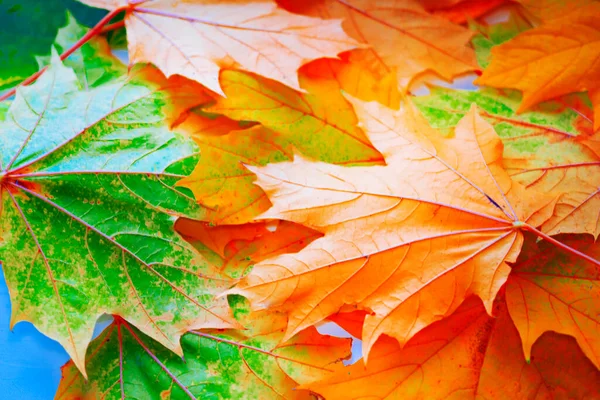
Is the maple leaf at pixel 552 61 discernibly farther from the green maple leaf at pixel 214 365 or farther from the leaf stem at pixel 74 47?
the leaf stem at pixel 74 47

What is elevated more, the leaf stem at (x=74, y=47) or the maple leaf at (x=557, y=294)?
the leaf stem at (x=74, y=47)

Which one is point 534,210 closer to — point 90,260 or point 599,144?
point 599,144

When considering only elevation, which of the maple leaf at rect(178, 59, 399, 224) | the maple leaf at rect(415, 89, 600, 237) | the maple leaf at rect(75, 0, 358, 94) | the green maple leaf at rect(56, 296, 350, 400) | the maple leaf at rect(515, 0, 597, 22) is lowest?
the green maple leaf at rect(56, 296, 350, 400)

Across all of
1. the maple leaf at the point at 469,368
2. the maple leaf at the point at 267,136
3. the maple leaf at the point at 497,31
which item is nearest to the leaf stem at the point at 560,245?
the maple leaf at the point at 469,368

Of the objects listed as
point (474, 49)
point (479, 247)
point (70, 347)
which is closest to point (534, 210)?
point (479, 247)

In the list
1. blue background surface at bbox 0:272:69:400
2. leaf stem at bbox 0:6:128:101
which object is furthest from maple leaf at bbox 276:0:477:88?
blue background surface at bbox 0:272:69:400

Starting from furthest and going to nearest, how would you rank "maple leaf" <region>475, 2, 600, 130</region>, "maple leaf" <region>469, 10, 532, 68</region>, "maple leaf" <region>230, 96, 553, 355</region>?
"maple leaf" <region>469, 10, 532, 68</region>
"maple leaf" <region>475, 2, 600, 130</region>
"maple leaf" <region>230, 96, 553, 355</region>

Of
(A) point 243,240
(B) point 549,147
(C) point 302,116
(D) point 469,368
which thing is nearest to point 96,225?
(A) point 243,240

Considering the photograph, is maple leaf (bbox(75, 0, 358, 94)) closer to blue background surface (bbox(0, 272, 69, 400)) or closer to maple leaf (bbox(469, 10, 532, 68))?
maple leaf (bbox(469, 10, 532, 68))
